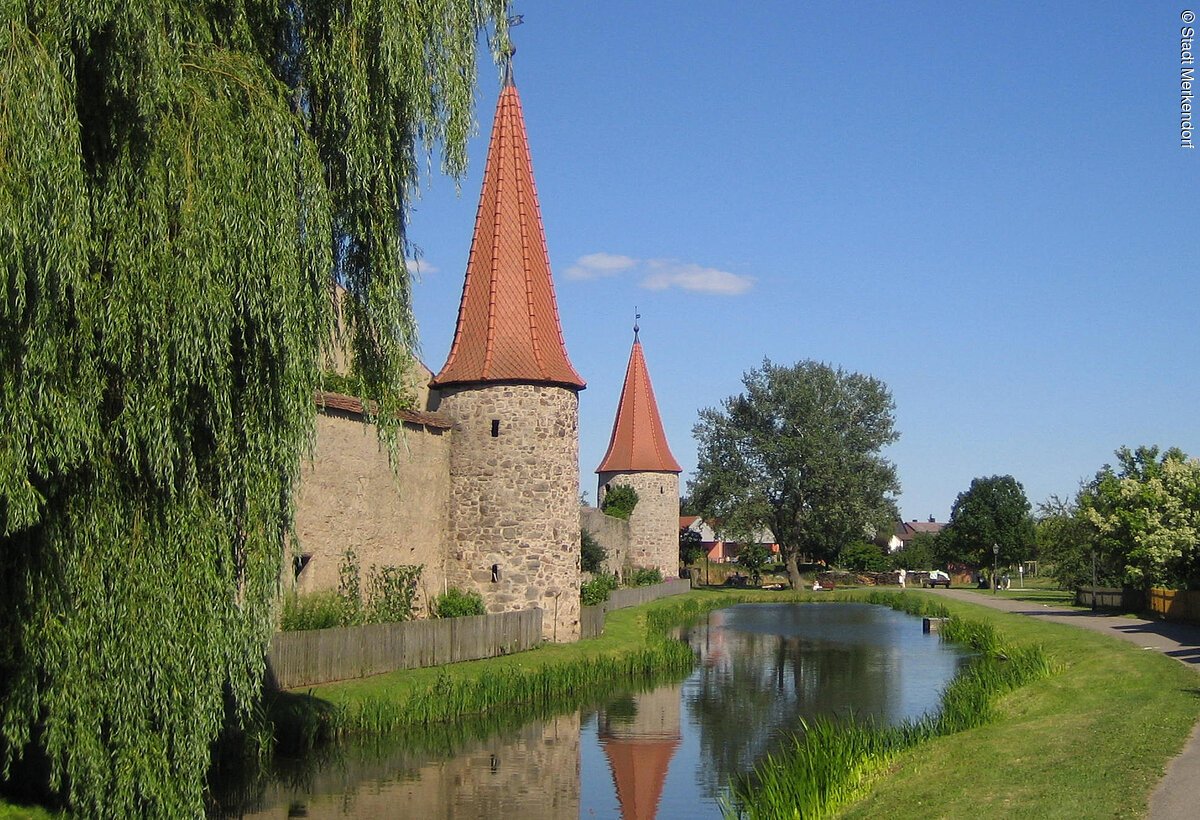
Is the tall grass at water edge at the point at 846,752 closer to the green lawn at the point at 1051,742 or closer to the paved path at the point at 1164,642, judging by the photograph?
the green lawn at the point at 1051,742

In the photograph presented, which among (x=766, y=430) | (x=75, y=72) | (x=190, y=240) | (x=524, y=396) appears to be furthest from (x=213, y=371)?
(x=766, y=430)

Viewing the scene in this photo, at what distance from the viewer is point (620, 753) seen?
57.6ft

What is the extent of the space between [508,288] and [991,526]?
2327 inches

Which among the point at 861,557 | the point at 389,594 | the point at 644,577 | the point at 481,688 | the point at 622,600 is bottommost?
the point at 481,688

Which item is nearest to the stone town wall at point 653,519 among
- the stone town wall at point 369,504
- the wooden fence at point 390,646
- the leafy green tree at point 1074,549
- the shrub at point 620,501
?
the shrub at point 620,501

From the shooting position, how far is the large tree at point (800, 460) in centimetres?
6247

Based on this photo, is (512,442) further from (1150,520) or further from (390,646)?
(1150,520)

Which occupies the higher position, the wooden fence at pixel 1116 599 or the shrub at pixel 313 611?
the shrub at pixel 313 611

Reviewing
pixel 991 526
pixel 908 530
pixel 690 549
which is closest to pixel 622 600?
pixel 690 549

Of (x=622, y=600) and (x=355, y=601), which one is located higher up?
(x=355, y=601)

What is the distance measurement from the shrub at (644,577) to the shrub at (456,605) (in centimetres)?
2495

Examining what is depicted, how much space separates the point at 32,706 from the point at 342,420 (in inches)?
446

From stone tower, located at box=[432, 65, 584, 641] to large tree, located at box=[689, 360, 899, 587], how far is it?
124ft

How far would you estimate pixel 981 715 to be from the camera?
16.8m
